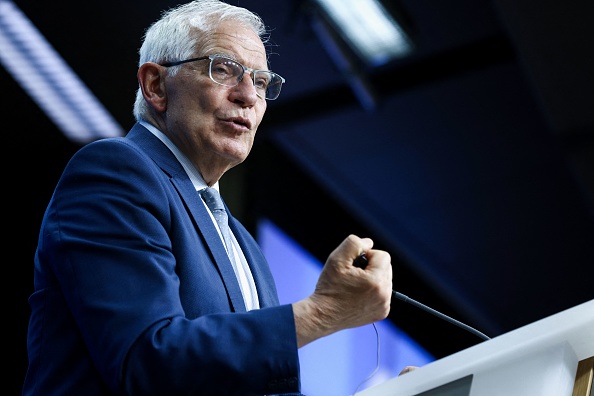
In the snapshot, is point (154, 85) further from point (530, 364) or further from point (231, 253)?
point (530, 364)

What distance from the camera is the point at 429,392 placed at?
4.28 ft

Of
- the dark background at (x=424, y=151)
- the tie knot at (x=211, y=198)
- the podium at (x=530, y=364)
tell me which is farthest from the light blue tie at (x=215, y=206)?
the dark background at (x=424, y=151)

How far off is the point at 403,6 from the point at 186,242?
306cm

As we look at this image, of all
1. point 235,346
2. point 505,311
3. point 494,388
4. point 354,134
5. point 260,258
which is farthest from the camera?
point 505,311

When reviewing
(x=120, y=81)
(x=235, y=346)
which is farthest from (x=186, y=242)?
(x=120, y=81)

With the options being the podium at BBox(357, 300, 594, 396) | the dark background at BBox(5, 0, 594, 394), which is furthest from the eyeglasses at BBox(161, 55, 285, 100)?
the dark background at BBox(5, 0, 594, 394)

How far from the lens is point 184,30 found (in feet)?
6.41

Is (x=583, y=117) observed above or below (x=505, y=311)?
above

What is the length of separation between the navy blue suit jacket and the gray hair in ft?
1.04

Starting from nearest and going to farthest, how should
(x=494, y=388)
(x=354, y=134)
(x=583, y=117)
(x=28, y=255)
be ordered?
(x=494, y=388), (x=28, y=255), (x=583, y=117), (x=354, y=134)

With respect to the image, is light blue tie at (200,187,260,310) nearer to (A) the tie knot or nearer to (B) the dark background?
(A) the tie knot

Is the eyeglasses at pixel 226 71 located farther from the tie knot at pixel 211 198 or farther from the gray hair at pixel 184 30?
the tie knot at pixel 211 198

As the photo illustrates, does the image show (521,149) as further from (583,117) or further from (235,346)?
(235,346)

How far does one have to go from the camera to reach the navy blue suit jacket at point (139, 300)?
4.40 feet
